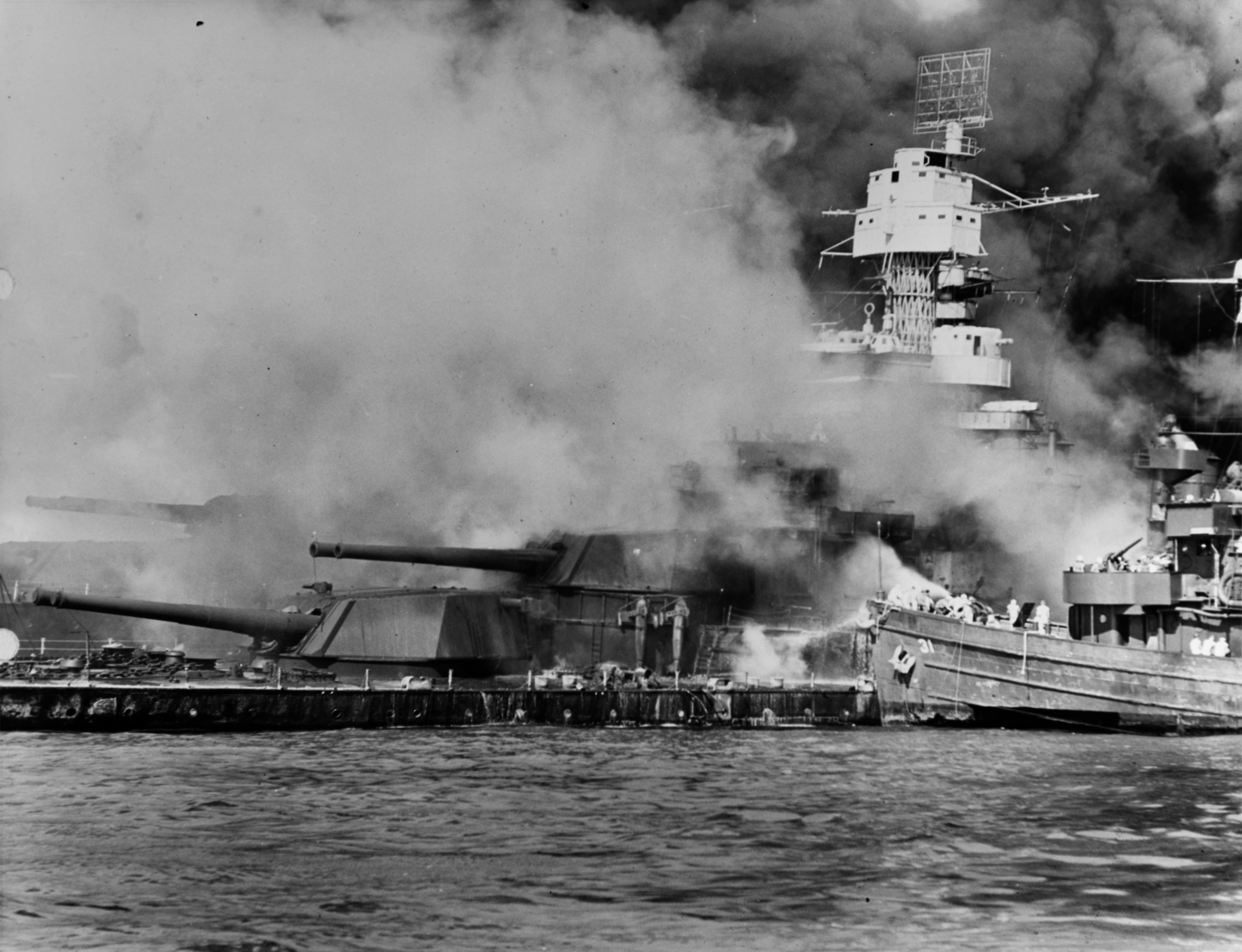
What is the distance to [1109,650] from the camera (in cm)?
3653

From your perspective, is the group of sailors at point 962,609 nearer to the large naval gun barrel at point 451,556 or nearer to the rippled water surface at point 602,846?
the rippled water surface at point 602,846

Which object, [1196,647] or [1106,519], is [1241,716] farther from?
[1106,519]

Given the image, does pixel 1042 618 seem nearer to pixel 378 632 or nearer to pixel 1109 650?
pixel 1109 650

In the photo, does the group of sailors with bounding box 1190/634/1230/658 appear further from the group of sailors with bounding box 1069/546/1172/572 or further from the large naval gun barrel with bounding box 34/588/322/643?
the large naval gun barrel with bounding box 34/588/322/643

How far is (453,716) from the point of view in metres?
34.7

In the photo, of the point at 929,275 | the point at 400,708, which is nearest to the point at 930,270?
the point at 929,275

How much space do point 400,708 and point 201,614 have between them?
5.55 metres

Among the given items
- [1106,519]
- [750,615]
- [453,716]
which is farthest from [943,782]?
[1106,519]

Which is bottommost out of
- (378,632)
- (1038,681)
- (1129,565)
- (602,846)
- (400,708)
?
(602,846)

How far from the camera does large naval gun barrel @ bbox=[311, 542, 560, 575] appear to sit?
38.3 m

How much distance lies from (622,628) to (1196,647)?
1383cm

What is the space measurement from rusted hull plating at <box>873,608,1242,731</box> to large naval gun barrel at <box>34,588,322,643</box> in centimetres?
1391

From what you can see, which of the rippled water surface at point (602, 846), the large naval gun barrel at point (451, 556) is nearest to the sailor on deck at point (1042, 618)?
the rippled water surface at point (602, 846)

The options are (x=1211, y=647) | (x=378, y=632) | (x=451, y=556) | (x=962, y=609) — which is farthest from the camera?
(x=451, y=556)
